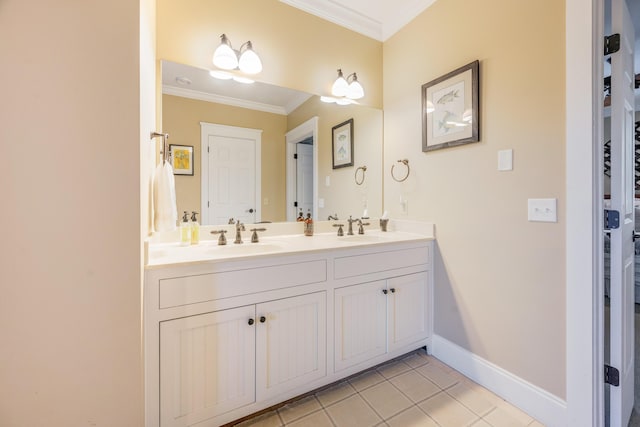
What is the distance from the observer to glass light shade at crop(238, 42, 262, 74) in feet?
5.56

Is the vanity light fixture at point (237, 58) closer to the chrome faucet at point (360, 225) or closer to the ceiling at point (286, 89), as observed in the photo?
the ceiling at point (286, 89)

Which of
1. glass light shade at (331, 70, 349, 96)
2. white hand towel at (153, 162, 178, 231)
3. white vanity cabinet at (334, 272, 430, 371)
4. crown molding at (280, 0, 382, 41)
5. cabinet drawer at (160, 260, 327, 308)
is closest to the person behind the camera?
cabinet drawer at (160, 260, 327, 308)

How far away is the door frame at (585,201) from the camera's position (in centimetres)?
116

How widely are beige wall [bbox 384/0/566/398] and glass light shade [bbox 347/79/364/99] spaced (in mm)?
400

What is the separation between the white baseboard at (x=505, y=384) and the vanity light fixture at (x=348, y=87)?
194 cm

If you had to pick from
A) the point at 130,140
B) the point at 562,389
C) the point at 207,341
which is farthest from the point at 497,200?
the point at 130,140

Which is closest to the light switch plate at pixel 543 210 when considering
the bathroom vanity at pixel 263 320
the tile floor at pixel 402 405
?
the bathroom vanity at pixel 263 320

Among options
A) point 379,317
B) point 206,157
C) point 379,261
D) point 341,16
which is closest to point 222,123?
point 206,157

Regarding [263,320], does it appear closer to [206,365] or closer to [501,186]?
[206,365]

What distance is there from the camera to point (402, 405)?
1475 millimetres

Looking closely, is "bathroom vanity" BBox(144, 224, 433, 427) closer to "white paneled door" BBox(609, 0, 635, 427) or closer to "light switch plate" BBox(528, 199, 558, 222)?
"light switch plate" BBox(528, 199, 558, 222)

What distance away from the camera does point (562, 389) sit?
51.1 inches

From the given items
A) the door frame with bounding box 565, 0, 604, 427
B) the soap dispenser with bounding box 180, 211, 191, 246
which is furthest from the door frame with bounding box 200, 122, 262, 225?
the door frame with bounding box 565, 0, 604, 427

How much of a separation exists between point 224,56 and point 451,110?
58.0 inches
